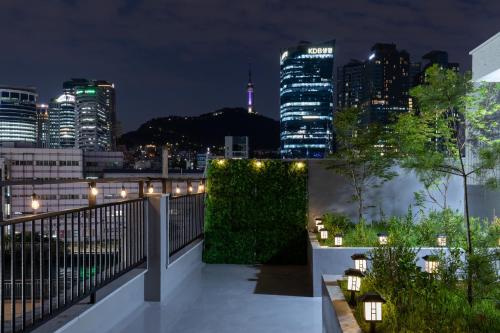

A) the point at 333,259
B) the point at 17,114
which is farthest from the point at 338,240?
the point at 17,114

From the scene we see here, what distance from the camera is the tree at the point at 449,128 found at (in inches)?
214

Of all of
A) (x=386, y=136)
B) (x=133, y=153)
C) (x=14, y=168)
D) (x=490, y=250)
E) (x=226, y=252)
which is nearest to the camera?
(x=490, y=250)

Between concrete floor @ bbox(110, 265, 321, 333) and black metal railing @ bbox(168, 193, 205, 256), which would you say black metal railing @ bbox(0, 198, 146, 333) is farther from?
black metal railing @ bbox(168, 193, 205, 256)

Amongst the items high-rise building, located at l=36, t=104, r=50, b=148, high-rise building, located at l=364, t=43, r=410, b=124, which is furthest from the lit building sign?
high-rise building, located at l=36, t=104, r=50, b=148

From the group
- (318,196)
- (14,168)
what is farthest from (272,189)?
(14,168)

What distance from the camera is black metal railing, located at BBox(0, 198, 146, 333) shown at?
3.25m

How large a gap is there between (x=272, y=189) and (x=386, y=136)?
7.80ft

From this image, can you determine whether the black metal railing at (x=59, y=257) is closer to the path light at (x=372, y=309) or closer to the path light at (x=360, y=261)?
the path light at (x=372, y=309)

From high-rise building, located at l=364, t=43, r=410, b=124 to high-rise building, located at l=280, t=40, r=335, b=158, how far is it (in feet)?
33.7

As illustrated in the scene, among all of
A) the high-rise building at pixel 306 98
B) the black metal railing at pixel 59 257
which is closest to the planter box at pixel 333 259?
the black metal railing at pixel 59 257

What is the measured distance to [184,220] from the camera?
8055 mm

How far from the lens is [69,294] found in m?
4.10

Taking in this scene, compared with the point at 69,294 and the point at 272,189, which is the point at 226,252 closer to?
the point at 272,189

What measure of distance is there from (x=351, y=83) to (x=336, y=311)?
115149 millimetres
